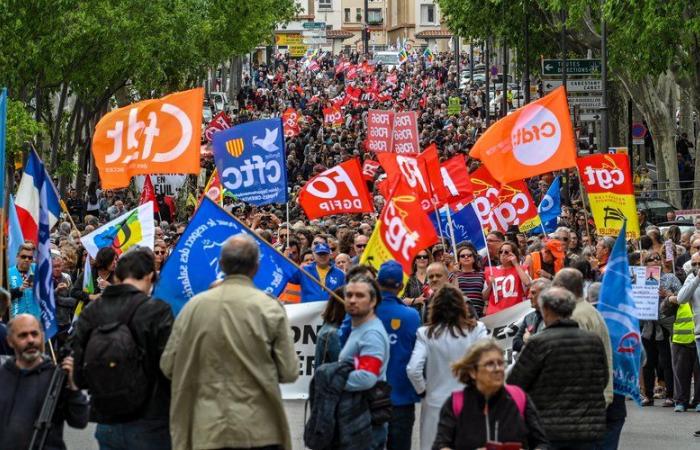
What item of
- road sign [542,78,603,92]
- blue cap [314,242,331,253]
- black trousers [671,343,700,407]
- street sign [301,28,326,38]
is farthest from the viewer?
street sign [301,28,326,38]

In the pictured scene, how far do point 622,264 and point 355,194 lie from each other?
34.4 feet

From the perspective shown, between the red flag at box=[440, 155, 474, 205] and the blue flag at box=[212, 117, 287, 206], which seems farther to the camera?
the red flag at box=[440, 155, 474, 205]

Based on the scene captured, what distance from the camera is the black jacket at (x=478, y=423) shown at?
7883 millimetres

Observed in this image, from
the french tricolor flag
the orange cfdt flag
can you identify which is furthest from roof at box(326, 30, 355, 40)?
the french tricolor flag

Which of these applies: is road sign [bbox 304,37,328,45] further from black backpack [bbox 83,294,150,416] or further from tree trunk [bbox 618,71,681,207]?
black backpack [bbox 83,294,150,416]

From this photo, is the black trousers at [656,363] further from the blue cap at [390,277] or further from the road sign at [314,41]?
the road sign at [314,41]

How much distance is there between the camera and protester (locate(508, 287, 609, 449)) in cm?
903

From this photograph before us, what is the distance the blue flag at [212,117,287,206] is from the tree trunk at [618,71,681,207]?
65.2ft

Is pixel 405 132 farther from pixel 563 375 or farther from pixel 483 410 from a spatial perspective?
pixel 483 410

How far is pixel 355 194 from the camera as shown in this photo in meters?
21.0

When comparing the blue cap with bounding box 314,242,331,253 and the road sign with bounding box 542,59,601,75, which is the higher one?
the road sign with bounding box 542,59,601,75

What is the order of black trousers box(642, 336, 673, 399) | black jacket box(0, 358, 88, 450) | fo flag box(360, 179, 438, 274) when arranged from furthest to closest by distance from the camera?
1. black trousers box(642, 336, 673, 399)
2. fo flag box(360, 179, 438, 274)
3. black jacket box(0, 358, 88, 450)

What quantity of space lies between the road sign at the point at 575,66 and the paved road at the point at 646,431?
20.5 m

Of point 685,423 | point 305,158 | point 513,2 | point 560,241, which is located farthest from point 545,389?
point 305,158
